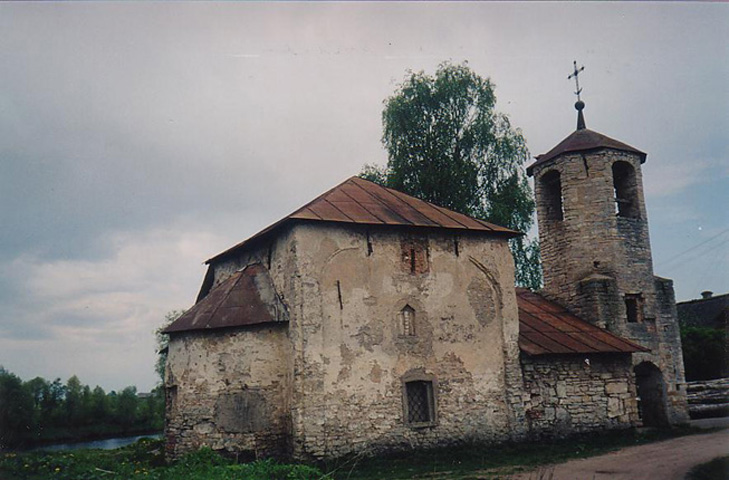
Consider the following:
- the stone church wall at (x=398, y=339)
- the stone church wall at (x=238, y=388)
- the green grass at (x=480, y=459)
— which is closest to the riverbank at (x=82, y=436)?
the stone church wall at (x=238, y=388)

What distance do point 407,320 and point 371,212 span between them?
2.56 meters

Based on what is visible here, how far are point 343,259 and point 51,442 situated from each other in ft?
85.7

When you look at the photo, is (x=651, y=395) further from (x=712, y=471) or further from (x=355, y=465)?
(x=355, y=465)

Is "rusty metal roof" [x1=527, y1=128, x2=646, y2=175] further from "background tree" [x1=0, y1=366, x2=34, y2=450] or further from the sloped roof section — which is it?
"background tree" [x1=0, y1=366, x2=34, y2=450]

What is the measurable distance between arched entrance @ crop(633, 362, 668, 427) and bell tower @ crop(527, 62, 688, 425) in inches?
1.0

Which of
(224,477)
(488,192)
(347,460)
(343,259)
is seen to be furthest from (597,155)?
(224,477)

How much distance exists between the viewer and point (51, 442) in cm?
3102

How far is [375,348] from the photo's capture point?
12.7 metres

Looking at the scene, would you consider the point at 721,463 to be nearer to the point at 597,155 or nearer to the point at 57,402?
the point at 597,155

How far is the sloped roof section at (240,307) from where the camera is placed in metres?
12.6

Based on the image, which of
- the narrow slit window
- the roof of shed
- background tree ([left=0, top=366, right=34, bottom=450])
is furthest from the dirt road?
background tree ([left=0, top=366, right=34, bottom=450])

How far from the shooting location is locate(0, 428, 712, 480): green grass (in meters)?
9.63

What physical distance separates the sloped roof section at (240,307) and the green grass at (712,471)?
308 inches

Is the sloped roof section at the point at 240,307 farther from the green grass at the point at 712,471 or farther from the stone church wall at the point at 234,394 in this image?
the green grass at the point at 712,471
